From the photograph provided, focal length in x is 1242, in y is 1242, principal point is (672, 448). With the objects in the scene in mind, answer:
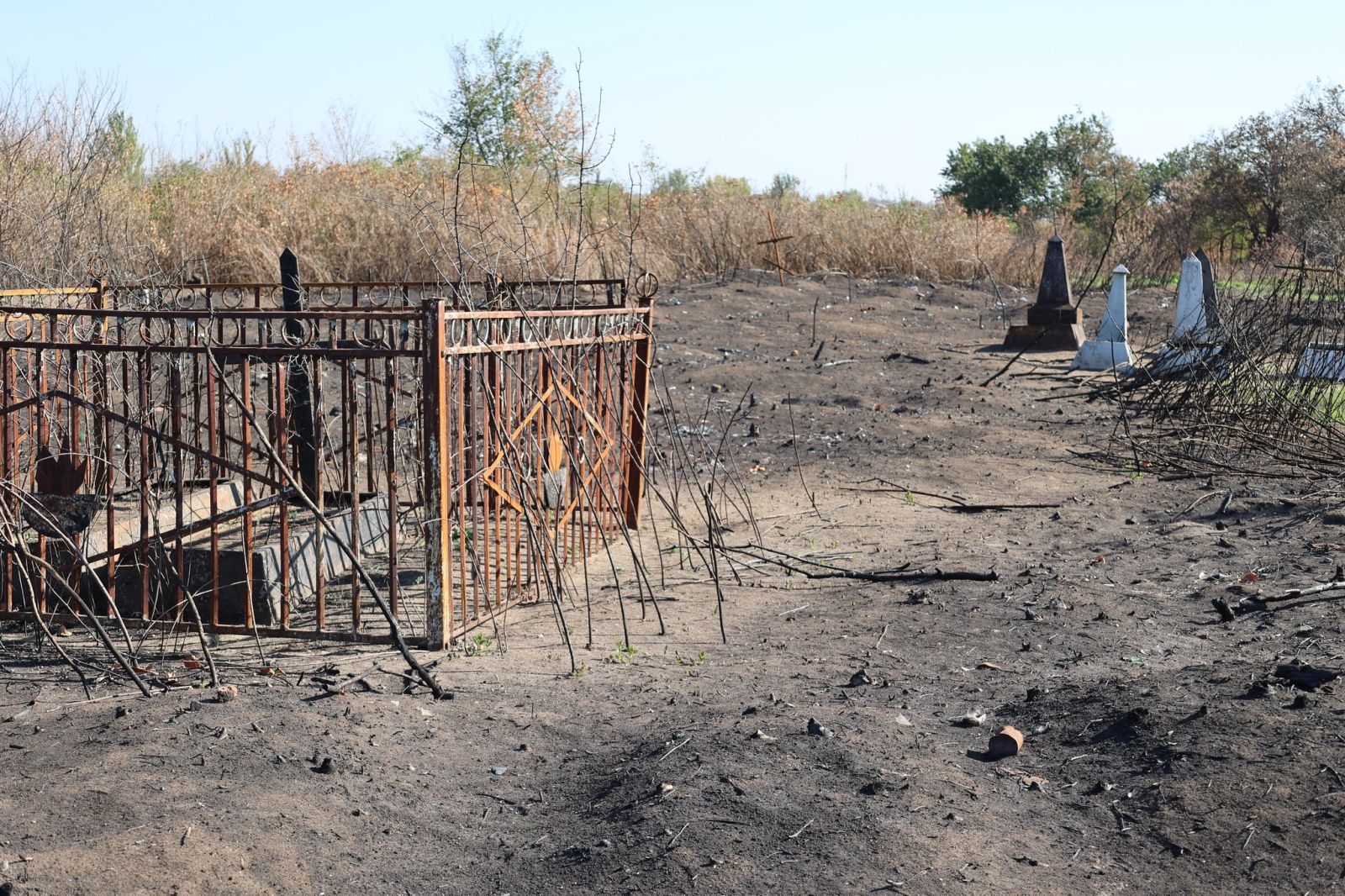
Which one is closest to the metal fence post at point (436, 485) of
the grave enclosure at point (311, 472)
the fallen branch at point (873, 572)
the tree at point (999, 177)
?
the grave enclosure at point (311, 472)

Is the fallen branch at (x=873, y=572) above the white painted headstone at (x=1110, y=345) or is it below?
below

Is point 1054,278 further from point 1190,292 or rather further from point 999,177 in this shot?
point 999,177

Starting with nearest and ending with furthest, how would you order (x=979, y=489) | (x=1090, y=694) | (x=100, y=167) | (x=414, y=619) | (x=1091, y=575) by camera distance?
(x=1090, y=694) → (x=414, y=619) → (x=1091, y=575) → (x=979, y=489) → (x=100, y=167)

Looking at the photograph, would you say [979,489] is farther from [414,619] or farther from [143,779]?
[143,779]

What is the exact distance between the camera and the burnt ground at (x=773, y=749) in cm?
337

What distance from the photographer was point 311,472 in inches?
285

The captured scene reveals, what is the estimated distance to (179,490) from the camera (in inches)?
206

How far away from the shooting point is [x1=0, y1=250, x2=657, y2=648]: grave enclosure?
5.16m

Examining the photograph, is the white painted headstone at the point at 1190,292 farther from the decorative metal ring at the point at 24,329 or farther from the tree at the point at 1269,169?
the tree at the point at 1269,169

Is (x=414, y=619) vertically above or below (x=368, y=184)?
below

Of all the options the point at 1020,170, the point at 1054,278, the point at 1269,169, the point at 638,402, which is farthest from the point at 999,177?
the point at 638,402

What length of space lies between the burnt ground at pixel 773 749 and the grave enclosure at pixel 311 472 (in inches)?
14.3

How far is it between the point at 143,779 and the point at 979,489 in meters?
6.51

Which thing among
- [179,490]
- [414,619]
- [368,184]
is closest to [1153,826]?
[414,619]
